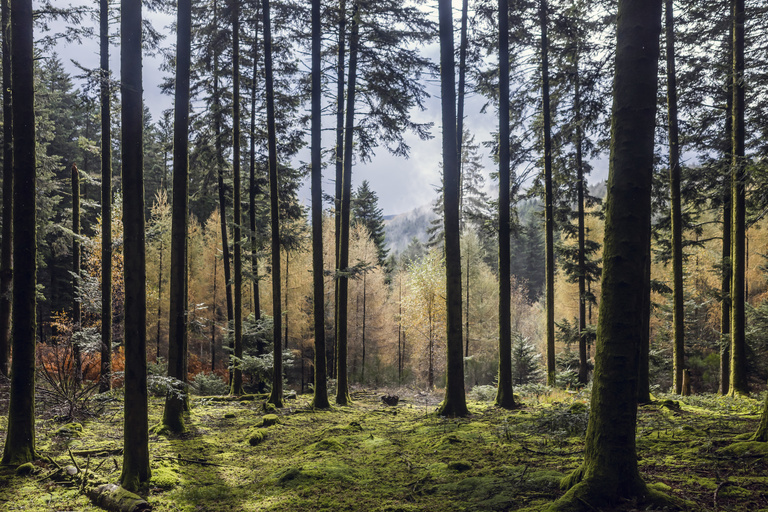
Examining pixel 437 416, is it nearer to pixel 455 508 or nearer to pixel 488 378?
pixel 455 508

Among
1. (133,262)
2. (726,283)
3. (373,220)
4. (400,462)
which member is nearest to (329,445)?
(400,462)

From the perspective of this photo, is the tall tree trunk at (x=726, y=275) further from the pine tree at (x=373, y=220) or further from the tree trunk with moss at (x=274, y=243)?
the pine tree at (x=373, y=220)

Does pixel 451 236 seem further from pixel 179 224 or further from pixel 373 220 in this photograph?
pixel 373 220

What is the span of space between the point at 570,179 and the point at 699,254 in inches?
912

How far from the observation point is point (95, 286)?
13.5m

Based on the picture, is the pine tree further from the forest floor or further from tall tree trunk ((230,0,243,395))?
the forest floor

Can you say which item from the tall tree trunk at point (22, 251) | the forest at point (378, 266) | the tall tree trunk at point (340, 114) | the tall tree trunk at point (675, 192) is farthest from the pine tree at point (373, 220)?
the tall tree trunk at point (22, 251)

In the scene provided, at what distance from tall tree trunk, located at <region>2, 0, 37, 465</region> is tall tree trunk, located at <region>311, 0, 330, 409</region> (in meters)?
6.93

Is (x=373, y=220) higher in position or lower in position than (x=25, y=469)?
higher

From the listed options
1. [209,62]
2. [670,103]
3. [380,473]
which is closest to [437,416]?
[380,473]

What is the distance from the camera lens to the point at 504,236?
11.5 m

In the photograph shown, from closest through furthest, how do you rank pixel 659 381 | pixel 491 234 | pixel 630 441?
pixel 630 441, pixel 491 234, pixel 659 381

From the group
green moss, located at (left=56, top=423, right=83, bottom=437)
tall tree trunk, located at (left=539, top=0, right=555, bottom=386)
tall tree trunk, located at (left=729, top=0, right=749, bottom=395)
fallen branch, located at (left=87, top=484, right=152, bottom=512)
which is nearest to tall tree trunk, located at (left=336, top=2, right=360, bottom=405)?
tall tree trunk, located at (left=539, top=0, right=555, bottom=386)

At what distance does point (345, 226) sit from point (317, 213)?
1.44 metres
